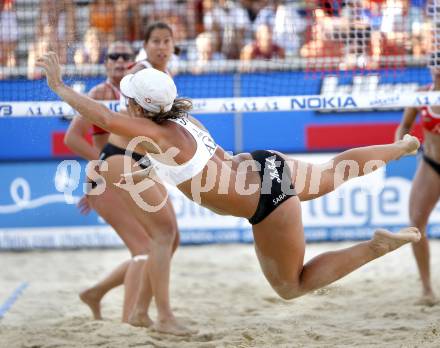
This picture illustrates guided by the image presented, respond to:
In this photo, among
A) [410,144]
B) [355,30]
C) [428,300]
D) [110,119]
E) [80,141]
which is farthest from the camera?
[355,30]

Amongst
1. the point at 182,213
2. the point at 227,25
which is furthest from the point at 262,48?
the point at 182,213

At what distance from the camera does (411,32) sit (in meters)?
8.97

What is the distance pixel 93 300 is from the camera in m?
6.05

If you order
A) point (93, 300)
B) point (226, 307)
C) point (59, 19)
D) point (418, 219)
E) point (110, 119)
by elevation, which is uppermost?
point (59, 19)

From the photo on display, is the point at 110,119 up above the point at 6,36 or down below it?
below

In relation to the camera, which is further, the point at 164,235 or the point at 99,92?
the point at 99,92

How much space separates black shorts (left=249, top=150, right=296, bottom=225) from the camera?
4.55 metres

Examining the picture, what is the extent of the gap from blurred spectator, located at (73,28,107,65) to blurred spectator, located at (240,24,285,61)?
169 centimetres

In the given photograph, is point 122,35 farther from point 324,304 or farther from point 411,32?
point 324,304

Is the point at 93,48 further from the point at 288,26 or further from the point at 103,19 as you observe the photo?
the point at 288,26

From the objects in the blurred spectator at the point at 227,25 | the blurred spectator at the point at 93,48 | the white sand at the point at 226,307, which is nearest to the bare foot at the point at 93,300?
the white sand at the point at 226,307

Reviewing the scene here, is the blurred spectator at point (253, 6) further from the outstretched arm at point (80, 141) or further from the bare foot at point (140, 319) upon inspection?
the bare foot at point (140, 319)

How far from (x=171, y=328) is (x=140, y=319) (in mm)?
286

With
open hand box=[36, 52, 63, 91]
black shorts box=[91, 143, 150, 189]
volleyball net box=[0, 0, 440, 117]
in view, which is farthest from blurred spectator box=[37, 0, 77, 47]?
open hand box=[36, 52, 63, 91]
